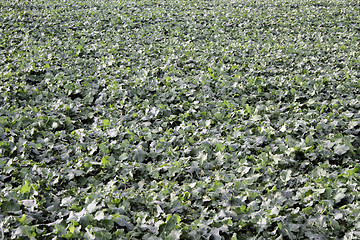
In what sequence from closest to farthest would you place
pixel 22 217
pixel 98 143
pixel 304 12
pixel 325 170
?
pixel 22 217 < pixel 325 170 < pixel 98 143 < pixel 304 12

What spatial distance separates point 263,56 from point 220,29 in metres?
1.87

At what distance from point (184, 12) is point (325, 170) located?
6.57 metres

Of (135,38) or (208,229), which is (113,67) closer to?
(135,38)

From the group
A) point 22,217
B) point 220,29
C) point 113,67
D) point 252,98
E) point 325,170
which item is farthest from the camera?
point 220,29

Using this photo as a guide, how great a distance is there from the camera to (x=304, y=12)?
8.41 metres

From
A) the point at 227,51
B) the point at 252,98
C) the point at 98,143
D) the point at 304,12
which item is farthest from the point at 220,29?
the point at 98,143

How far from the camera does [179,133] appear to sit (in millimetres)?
3535

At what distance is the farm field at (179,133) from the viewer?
2.43 meters

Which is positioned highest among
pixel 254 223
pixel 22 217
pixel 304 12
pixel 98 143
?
pixel 22 217

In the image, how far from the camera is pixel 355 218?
2.39 m

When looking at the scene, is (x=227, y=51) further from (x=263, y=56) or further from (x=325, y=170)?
(x=325, y=170)

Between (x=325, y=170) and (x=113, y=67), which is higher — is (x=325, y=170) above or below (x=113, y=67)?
below

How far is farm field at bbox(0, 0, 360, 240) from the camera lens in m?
2.43

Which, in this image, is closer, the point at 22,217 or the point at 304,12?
the point at 22,217
